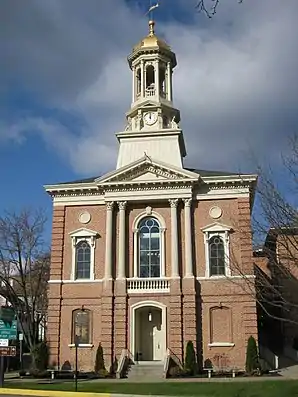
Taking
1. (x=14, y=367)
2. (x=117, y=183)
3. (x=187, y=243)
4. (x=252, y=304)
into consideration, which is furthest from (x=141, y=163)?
(x=14, y=367)

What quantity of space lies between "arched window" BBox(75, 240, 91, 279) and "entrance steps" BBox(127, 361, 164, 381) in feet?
21.2

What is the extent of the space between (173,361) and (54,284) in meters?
8.88

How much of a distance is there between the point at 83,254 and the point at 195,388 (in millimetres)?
14729

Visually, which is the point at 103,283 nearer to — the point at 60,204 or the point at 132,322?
the point at 132,322

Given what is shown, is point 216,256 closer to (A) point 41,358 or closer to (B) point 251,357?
(B) point 251,357

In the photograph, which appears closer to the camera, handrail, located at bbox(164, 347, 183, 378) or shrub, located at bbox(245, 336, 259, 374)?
shrub, located at bbox(245, 336, 259, 374)

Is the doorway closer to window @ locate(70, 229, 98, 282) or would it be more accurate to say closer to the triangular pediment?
window @ locate(70, 229, 98, 282)

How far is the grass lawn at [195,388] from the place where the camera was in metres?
20.2

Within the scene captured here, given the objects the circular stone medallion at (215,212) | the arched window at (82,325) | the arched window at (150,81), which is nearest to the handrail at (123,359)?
the arched window at (82,325)

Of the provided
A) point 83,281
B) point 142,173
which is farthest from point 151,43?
point 83,281

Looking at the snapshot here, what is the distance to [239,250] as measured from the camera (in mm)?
33062

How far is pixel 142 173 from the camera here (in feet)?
115

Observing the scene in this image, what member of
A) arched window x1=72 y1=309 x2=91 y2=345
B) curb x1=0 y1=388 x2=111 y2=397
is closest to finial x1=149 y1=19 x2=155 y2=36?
arched window x1=72 y1=309 x2=91 y2=345

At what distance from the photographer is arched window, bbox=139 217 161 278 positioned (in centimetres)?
3394
